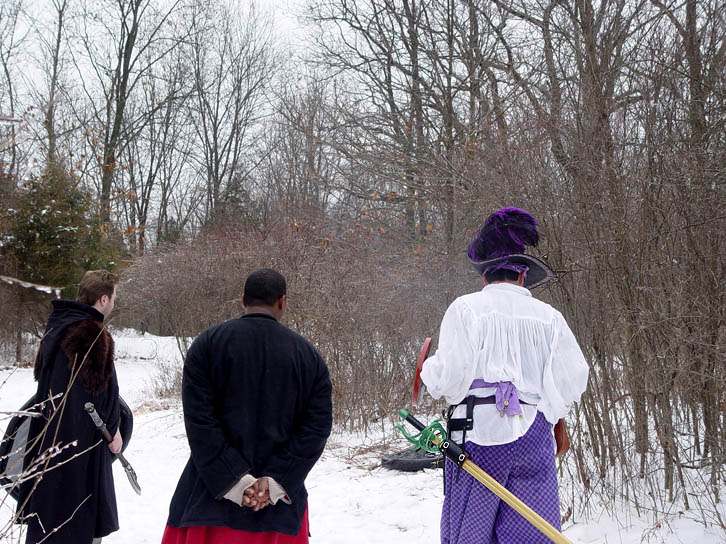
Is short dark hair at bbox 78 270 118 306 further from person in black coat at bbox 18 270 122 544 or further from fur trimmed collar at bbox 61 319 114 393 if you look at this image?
fur trimmed collar at bbox 61 319 114 393

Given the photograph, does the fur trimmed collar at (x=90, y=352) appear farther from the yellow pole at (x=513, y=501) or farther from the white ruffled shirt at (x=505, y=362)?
the yellow pole at (x=513, y=501)

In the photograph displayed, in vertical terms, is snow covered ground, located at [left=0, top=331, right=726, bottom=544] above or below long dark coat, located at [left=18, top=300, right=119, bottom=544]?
below

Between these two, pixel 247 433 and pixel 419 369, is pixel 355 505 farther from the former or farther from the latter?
pixel 247 433

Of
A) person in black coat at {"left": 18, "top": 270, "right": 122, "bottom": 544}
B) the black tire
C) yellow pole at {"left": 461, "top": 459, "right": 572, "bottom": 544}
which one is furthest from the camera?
the black tire

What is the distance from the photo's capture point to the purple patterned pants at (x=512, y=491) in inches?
121

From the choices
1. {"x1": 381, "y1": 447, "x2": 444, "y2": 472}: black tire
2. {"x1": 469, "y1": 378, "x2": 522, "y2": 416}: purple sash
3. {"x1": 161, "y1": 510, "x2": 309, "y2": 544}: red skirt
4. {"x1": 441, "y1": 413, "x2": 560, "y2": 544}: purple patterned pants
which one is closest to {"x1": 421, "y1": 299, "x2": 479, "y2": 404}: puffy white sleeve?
{"x1": 469, "y1": 378, "x2": 522, "y2": 416}: purple sash

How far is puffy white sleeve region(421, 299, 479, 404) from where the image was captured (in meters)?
3.12

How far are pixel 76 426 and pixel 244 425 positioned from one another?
1.39 m

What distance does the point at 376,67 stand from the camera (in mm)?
19625

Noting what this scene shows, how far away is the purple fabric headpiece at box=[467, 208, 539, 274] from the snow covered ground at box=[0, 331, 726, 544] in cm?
209

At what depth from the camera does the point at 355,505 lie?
6.31 metres

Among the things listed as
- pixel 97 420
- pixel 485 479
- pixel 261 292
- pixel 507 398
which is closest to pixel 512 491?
pixel 485 479

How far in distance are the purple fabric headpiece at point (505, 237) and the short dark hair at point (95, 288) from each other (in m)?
2.04

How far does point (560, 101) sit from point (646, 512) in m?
3.02
